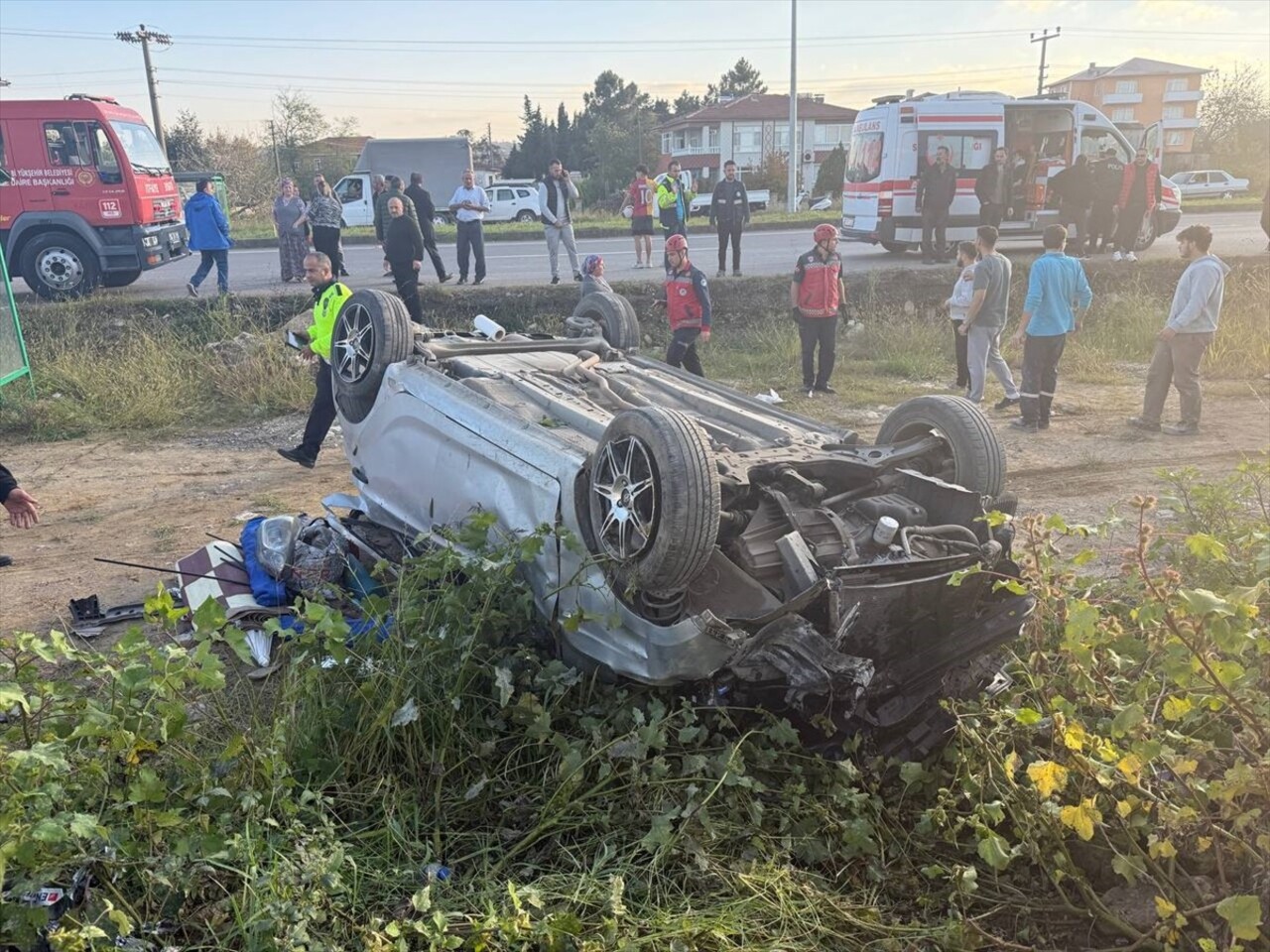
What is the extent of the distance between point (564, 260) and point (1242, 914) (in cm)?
1598

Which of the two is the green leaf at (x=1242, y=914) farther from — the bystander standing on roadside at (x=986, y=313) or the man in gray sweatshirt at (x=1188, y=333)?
the man in gray sweatshirt at (x=1188, y=333)

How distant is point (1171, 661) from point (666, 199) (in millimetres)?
13248

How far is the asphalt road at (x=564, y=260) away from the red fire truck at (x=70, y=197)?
0.54m

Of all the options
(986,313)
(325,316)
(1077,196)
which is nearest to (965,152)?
(1077,196)

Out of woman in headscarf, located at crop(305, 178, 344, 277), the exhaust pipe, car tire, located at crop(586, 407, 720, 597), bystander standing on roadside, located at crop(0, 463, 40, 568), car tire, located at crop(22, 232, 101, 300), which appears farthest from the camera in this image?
woman in headscarf, located at crop(305, 178, 344, 277)

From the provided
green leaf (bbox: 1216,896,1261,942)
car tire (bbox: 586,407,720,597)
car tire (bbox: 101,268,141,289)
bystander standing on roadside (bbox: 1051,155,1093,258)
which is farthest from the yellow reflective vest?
bystander standing on roadside (bbox: 1051,155,1093,258)

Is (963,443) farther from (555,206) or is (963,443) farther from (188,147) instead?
(188,147)

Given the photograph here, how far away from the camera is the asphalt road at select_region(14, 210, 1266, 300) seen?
14.7m

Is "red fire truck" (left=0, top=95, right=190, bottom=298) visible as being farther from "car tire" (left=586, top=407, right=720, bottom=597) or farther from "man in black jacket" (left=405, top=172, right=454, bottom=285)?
"car tire" (left=586, top=407, right=720, bottom=597)

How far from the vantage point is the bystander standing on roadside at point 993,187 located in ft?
54.0

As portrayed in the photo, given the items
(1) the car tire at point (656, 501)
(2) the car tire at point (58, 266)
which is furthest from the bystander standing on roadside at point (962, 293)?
(2) the car tire at point (58, 266)

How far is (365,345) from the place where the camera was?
17.0 ft

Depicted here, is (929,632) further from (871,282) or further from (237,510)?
(871,282)

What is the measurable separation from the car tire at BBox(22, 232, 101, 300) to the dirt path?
5.28m
